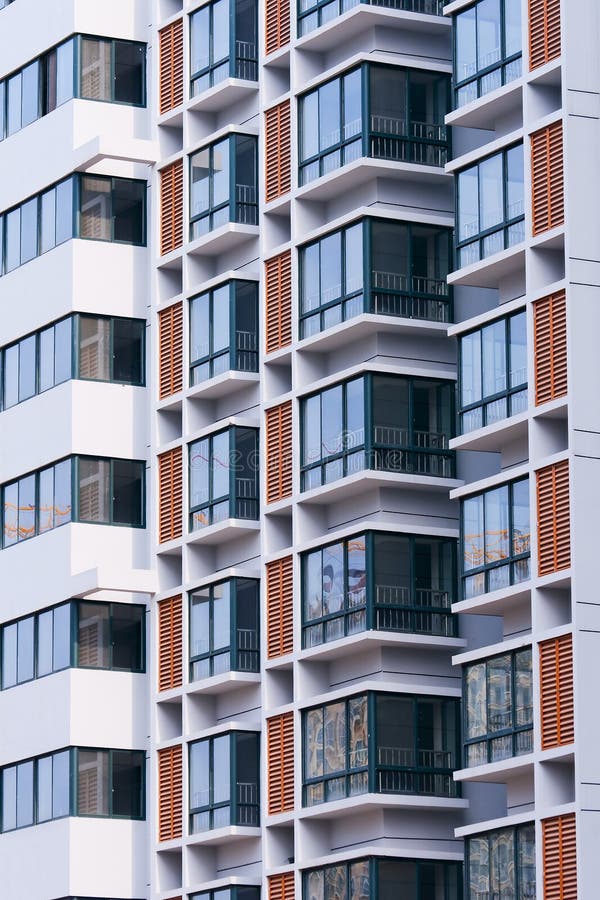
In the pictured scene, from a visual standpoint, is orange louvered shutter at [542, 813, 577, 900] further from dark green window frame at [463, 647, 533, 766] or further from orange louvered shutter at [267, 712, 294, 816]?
orange louvered shutter at [267, 712, 294, 816]

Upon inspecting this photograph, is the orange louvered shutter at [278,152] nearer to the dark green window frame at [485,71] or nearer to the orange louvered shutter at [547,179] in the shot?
the dark green window frame at [485,71]

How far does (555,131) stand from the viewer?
58469 millimetres

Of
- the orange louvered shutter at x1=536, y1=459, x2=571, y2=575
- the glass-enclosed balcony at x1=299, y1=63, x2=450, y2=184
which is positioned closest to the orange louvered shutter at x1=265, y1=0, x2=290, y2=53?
the glass-enclosed balcony at x1=299, y1=63, x2=450, y2=184

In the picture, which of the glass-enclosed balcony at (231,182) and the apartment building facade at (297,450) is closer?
the apartment building facade at (297,450)

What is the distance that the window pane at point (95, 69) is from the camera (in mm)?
74938

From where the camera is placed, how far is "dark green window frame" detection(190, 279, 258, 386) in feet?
227

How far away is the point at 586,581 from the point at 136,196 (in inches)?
939

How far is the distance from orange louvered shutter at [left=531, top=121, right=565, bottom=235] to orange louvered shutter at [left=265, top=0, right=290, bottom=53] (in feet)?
41.0

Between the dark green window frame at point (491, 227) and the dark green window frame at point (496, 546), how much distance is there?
5.93 m

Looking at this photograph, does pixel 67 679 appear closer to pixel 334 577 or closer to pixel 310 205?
pixel 334 577

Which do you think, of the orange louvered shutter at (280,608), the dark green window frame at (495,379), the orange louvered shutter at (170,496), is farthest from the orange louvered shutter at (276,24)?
the orange louvered shutter at (280,608)

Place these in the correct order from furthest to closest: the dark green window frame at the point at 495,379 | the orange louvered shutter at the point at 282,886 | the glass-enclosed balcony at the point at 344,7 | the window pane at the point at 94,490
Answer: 1. the window pane at the point at 94,490
2. the glass-enclosed balcony at the point at 344,7
3. the orange louvered shutter at the point at 282,886
4. the dark green window frame at the point at 495,379

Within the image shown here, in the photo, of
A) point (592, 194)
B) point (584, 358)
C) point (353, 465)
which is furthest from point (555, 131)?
point (353, 465)

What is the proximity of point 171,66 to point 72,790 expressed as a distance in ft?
69.6
